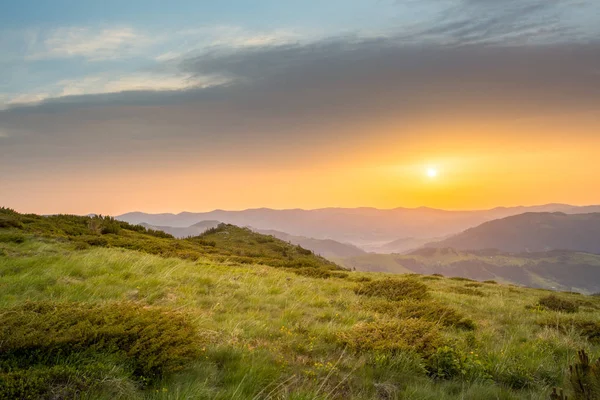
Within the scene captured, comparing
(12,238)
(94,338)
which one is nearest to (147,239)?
(12,238)

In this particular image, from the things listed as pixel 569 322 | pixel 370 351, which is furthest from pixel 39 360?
pixel 569 322

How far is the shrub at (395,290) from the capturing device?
13.7 m

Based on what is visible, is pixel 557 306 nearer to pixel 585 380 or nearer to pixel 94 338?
pixel 585 380

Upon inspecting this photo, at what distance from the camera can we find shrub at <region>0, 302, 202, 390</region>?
4.64m

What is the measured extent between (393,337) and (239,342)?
3159 mm

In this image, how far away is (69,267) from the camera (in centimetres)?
1149

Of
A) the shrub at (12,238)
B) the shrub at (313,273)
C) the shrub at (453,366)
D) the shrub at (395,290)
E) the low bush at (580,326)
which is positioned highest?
the shrub at (12,238)

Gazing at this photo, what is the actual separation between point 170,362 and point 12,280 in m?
7.27

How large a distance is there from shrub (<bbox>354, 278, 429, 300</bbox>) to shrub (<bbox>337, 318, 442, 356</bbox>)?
5.15 meters

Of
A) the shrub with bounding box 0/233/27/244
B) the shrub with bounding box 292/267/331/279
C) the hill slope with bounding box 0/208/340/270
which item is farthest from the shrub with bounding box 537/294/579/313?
the shrub with bounding box 0/233/27/244

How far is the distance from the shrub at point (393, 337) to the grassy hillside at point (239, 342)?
3 cm

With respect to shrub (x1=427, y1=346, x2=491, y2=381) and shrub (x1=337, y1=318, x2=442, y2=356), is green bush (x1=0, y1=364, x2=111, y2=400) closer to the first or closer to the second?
shrub (x1=337, y1=318, x2=442, y2=356)

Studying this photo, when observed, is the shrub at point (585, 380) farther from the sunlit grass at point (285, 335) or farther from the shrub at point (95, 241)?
the shrub at point (95, 241)

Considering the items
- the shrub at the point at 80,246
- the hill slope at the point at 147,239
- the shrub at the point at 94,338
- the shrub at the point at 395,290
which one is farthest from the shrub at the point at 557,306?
the shrub at the point at 80,246
